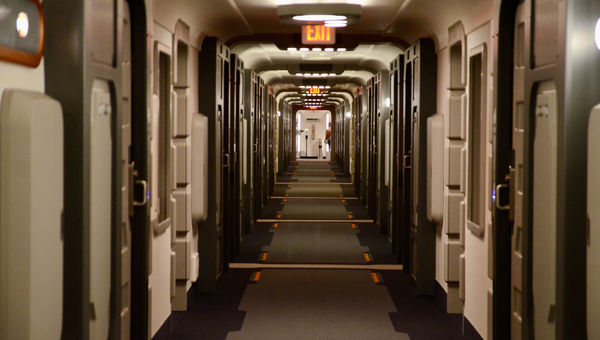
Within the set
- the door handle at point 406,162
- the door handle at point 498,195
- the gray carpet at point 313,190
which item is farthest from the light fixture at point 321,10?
the gray carpet at point 313,190

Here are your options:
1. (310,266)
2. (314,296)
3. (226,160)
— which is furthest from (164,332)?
(310,266)

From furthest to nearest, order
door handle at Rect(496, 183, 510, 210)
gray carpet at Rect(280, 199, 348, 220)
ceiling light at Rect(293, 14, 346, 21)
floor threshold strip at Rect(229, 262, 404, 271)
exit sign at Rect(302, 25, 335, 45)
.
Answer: gray carpet at Rect(280, 199, 348, 220) → floor threshold strip at Rect(229, 262, 404, 271) → exit sign at Rect(302, 25, 335, 45) → ceiling light at Rect(293, 14, 346, 21) → door handle at Rect(496, 183, 510, 210)

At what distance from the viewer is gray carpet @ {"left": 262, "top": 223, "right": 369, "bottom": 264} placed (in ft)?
28.7

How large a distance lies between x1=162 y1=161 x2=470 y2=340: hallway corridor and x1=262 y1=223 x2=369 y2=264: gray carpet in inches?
0.5

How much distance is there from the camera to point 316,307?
6.33 m

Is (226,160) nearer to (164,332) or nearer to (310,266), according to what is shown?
(310,266)

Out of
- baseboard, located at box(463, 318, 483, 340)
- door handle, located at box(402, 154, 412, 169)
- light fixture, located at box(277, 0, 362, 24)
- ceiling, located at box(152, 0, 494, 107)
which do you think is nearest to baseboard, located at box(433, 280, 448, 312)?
baseboard, located at box(463, 318, 483, 340)

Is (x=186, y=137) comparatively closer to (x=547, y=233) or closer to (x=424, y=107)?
(x=424, y=107)

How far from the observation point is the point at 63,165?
8.35 ft

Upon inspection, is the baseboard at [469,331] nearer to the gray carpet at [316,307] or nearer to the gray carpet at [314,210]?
the gray carpet at [316,307]

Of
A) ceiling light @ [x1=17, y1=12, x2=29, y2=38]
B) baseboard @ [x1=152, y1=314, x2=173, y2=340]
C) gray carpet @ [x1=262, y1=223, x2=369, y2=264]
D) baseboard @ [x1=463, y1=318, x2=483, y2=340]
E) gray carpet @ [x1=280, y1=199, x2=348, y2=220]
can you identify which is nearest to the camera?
ceiling light @ [x1=17, y1=12, x2=29, y2=38]

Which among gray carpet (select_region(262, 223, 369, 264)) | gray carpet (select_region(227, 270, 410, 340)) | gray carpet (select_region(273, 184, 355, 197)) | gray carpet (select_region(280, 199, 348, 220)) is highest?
gray carpet (select_region(273, 184, 355, 197))

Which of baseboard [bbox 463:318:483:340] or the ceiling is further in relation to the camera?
the ceiling

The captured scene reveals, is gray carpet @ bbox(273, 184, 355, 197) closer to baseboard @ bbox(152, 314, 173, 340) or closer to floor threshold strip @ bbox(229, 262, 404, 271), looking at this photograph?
floor threshold strip @ bbox(229, 262, 404, 271)
